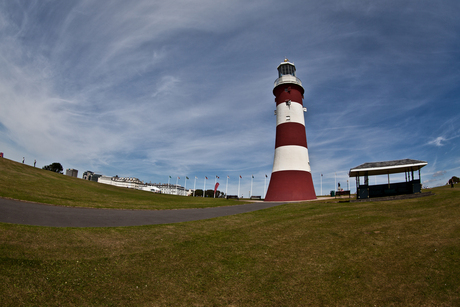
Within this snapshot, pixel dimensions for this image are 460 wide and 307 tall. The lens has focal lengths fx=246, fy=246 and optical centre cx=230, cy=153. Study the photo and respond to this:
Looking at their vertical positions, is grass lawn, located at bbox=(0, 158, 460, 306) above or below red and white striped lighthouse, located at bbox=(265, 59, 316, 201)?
below

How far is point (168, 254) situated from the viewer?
7.72 metres

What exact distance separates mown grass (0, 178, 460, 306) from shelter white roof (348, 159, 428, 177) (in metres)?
10.8

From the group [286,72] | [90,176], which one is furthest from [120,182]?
[286,72]

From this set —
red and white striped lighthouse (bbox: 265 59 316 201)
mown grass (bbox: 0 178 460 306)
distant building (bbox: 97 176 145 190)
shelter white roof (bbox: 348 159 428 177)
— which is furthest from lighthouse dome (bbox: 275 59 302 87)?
distant building (bbox: 97 176 145 190)

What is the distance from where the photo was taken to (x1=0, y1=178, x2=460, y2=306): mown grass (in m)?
5.23

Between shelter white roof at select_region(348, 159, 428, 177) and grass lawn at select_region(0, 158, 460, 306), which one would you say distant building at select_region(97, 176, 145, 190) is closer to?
shelter white roof at select_region(348, 159, 428, 177)

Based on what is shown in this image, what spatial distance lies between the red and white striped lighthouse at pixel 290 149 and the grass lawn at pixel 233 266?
2116cm

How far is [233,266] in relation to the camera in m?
7.13

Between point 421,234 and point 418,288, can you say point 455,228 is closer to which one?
point 421,234

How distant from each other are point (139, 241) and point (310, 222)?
8005 mm

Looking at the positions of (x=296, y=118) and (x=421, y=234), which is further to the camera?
(x=296, y=118)

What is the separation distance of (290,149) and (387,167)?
42.9 feet

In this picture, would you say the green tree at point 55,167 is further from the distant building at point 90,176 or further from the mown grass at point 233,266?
the mown grass at point 233,266

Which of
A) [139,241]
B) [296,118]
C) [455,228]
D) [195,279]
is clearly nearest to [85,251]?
[139,241]
